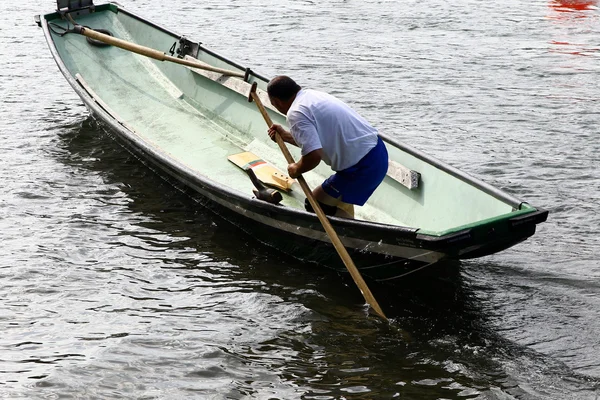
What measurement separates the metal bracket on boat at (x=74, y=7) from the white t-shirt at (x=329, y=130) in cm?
717

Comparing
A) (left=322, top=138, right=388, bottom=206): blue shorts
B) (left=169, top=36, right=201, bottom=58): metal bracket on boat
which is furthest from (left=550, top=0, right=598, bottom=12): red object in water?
(left=322, top=138, right=388, bottom=206): blue shorts

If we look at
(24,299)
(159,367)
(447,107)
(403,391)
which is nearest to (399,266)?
(403,391)

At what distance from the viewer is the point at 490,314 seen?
6.92m

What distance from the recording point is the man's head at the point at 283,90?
6781 millimetres

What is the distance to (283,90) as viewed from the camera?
6.79 m

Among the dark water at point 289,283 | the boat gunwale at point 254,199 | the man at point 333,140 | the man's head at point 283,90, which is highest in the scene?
the man's head at point 283,90

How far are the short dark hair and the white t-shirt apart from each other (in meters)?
0.08

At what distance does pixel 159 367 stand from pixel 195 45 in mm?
6209

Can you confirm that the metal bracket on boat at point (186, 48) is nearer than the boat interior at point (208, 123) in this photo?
No

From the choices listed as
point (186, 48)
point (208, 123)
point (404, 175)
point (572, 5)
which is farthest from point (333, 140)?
point (572, 5)

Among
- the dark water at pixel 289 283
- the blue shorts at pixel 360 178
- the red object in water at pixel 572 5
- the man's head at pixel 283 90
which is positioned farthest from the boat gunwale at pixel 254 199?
the red object in water at pixel 572 5

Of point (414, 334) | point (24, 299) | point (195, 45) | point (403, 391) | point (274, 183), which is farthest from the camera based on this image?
point (195, 45)

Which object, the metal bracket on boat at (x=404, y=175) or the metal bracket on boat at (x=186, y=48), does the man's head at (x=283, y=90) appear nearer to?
the metal bracket on boat at (x=404, y=175)

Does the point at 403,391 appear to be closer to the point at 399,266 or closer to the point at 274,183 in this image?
the point at 399,266
